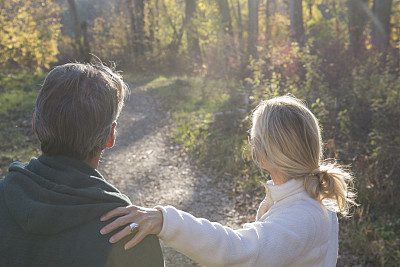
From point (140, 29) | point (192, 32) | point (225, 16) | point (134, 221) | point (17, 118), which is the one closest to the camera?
point (134, 221)

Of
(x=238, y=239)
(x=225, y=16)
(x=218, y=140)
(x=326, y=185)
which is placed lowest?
(x=218, y=140)

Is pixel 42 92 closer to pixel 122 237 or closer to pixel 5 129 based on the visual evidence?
pixel 122 237

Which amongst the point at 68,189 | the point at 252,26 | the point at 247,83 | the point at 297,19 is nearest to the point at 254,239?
the point at 68,189

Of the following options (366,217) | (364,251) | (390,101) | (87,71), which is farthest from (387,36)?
(87,71)

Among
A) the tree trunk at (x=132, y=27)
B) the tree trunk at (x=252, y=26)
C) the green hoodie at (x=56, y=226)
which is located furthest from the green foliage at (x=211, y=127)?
the tree trunk at (x=132, y=27)

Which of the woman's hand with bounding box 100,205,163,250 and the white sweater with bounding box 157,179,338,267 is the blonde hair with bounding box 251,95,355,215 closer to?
the white sweater with bounding box 157,179,338,267

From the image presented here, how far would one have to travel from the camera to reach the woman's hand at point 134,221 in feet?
5.12

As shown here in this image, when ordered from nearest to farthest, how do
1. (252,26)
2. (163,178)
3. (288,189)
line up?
1. (288,189)
2. (163,178)
3. (252,26)

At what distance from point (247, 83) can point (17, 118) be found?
7.18 m

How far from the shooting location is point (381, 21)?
37.4 feet

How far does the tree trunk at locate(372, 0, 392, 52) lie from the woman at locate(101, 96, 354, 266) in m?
10.6

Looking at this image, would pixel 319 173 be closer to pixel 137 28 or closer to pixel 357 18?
pixel 357 18

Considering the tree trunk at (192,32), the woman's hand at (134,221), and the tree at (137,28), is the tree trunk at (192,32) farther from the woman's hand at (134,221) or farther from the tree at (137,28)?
the woman's hand at (134,221)

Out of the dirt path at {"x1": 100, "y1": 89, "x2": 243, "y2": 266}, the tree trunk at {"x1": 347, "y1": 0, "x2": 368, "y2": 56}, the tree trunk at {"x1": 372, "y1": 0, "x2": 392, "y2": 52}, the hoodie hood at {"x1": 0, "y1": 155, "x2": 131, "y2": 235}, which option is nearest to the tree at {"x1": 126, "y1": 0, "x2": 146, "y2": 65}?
the dirt path at {"x1": 100, "y1": 89, "x2": 243, "y2": 266}
